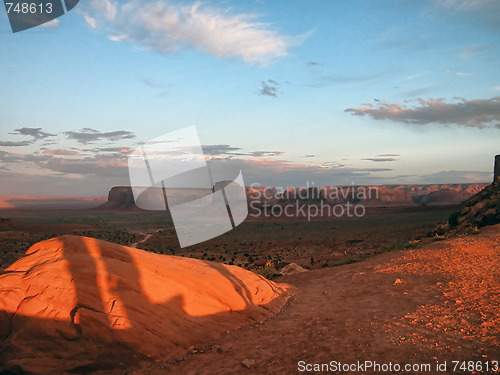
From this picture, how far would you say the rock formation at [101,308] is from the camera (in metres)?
5.37

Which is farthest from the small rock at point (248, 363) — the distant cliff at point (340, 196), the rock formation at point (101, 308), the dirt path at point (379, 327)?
the distant cliff at point (340, 196)

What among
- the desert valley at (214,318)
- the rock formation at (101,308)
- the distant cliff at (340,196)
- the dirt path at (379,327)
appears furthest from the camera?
the distant cliff at (340,196)

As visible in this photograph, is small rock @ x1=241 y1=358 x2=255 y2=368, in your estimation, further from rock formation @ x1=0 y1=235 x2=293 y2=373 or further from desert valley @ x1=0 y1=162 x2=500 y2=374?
rock formation @ x1=0 y1=235 x2=293 y2=373

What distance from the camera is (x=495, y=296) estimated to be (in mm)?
7051

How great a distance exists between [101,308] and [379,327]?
15.8 ft

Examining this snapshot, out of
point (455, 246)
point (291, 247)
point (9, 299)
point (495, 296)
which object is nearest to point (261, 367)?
point (9, 299)

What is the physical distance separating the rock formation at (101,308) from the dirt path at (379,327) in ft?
1.50

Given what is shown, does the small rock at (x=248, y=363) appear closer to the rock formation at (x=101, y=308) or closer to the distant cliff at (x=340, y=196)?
the rock formation at (x=101, y=308)

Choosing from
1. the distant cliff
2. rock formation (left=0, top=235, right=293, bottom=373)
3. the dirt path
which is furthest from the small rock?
the distant cliff

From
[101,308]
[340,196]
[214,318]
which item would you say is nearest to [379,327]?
[214,318]

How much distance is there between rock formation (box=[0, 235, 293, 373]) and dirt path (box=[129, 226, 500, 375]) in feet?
1.50

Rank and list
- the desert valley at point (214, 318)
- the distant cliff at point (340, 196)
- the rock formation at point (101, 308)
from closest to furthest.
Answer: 1. the desert valley at point (214, 318)
2. the rock formation at point (101, 308)
3. the distant cliff at point (340, 196)

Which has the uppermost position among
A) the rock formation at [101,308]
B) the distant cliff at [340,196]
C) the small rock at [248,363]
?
the rock formation at [101,308]

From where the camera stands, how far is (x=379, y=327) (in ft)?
20.0
